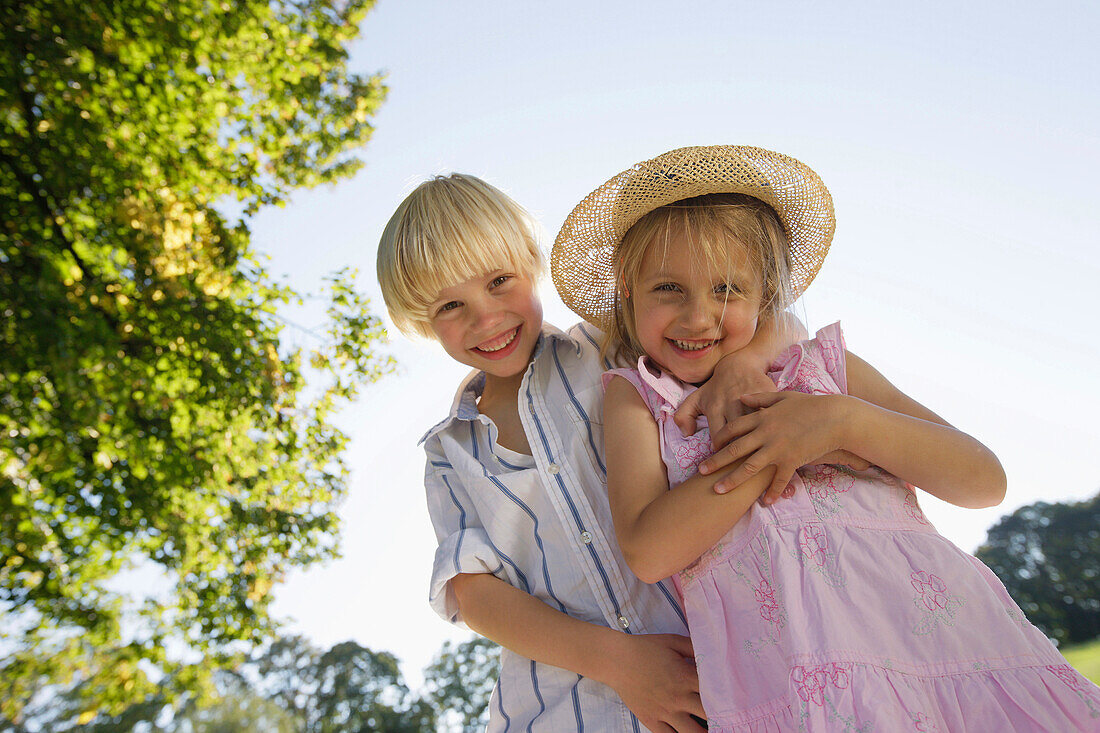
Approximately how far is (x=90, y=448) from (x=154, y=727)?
7.92 m

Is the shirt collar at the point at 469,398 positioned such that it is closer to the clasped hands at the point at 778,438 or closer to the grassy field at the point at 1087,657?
the clasped hands at the point at 778,438

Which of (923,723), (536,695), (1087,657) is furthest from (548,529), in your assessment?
(1087,657)

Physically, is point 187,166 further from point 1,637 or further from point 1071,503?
point 1071,503

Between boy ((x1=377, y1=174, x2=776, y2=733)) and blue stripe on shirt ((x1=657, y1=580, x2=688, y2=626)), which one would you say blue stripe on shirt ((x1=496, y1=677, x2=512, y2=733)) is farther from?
blue stripe on shirt ((x1=657, y1=580, x2=688, y2=626))

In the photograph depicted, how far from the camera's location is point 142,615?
5734 millimetres

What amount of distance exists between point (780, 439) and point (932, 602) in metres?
0.38

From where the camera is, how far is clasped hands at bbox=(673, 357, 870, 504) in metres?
1.42

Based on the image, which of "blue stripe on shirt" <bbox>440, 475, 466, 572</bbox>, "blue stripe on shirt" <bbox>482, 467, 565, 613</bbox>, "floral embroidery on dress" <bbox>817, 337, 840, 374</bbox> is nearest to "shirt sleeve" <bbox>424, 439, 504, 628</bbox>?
"blue stripe on shirt" <bbox>440, 475, 466, 572</bbox>

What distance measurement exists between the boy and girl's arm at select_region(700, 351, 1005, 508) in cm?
14

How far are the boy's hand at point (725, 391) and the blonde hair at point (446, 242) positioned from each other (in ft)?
2.30

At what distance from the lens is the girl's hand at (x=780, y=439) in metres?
1.41

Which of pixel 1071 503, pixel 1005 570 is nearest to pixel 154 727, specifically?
pixel 1005 570

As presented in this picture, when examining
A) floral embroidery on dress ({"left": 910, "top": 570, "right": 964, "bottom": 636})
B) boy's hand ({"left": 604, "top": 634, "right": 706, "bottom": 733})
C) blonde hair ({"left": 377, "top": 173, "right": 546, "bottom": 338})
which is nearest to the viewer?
floral embroidery on dress ({"left": 910, "top": 570, "right": 964, "bottom": 636})

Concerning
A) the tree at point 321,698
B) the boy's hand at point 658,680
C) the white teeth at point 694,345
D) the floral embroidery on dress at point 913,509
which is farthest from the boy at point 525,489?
the tree at point 321,698
